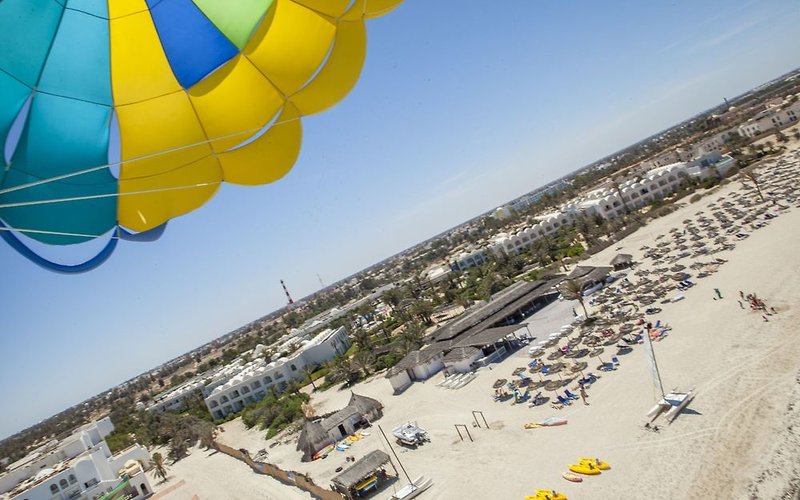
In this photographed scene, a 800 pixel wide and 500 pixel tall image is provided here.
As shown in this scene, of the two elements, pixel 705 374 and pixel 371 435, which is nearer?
pixel 705 374

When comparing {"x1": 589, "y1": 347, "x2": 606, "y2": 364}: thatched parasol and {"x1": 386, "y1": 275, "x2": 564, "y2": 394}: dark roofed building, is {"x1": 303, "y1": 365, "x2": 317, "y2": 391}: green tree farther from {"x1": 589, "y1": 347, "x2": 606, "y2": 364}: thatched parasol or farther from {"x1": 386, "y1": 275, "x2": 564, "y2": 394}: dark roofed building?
{"x1": 589, "y1": 347, "x2": 606, "y2": 364}: thatched parasol

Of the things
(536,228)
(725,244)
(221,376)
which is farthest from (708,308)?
(221,376)

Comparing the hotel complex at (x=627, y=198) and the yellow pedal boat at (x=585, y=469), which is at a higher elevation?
the hotel complex at (x=627, y=198)

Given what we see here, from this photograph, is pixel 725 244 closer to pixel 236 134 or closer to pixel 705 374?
pixel 705 374

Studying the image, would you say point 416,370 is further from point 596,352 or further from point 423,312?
point 423,312

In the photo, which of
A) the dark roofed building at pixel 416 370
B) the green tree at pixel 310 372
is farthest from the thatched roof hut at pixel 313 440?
the green tree at pixel 310 372

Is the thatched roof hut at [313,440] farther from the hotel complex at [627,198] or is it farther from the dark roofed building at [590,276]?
the hotel complex at [627,198]
